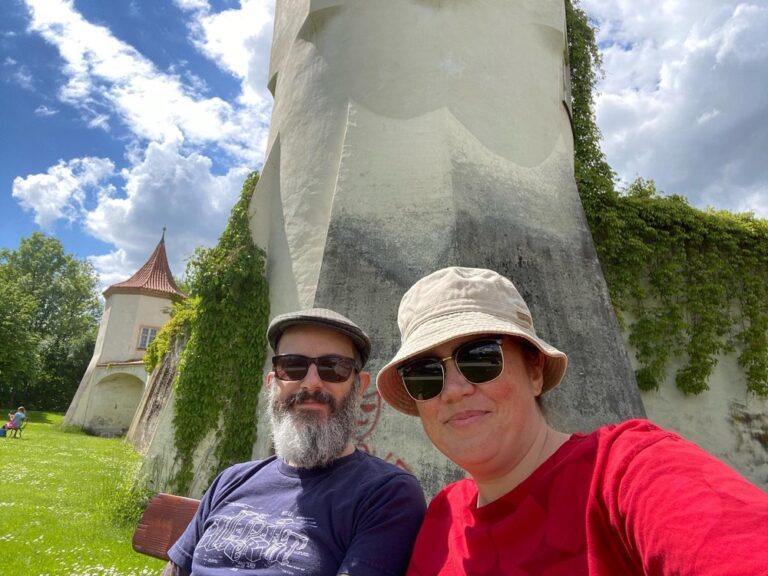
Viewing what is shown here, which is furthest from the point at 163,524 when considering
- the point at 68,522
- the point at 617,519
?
the point at 68,522

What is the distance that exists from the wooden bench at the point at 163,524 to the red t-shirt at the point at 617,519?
6.52 feet

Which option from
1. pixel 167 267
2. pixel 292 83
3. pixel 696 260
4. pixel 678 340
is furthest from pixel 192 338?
pixel 167 267

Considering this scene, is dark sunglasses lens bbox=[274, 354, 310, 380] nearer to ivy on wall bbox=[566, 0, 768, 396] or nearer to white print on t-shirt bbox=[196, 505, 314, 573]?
white print on t-shirt bbox=[196, 505, 314, 573]

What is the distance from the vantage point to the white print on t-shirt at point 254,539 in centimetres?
198

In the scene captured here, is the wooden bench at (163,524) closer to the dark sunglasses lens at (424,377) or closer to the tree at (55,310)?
the dark sunglasses lens at (424,377)

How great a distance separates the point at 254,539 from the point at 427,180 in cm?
497

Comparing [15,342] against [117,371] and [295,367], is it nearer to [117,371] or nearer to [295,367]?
[117,371]

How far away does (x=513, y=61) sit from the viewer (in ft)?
23.8

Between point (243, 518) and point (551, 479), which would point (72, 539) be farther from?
point (551, 479)

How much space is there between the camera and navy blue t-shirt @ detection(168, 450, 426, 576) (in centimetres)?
189

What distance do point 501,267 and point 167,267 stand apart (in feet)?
87.3

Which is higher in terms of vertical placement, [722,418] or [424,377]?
[722,418]

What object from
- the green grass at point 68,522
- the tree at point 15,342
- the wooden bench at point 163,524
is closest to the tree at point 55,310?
the tree at point 15,342

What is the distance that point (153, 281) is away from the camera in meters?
26.8
